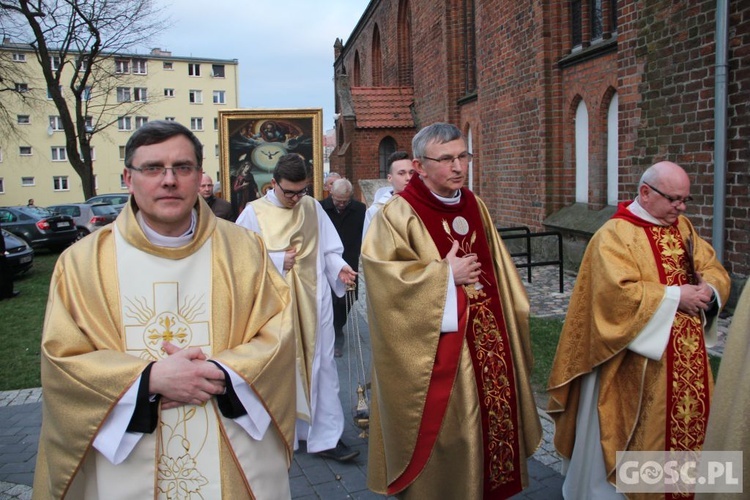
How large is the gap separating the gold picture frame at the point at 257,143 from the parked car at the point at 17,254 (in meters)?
8.44

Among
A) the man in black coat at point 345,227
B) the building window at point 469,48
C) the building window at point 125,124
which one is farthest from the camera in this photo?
the building window at point 125,124

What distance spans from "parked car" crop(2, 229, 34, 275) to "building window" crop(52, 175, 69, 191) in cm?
4312

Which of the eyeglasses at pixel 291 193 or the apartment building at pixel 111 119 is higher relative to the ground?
the apartment building at pixel 111 119

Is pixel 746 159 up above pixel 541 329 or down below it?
above

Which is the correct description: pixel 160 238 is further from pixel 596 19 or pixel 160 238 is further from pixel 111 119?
pixel 111 119

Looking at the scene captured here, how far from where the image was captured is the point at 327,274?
5.31 meters

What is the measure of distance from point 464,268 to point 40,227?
67.6 ft

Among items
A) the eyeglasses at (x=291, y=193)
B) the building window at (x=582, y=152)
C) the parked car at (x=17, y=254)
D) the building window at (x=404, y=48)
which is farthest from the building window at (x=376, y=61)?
the eyeglasses at (x=291, y=193)

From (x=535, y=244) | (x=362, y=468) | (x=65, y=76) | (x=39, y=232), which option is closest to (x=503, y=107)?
(x=535, y=244)

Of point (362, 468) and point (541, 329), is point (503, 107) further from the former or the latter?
point (362, 468)

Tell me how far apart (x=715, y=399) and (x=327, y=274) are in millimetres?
3541

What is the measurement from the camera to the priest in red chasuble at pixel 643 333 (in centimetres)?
340

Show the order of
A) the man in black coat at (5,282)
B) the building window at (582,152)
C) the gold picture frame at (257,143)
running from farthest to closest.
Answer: the man in black coat at (5,282) < the building window at (582,152) < the gold picture frame at (257,143)

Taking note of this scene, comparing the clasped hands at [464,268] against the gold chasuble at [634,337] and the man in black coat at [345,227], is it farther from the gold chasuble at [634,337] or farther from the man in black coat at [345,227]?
the man in black coat at [345,227]
